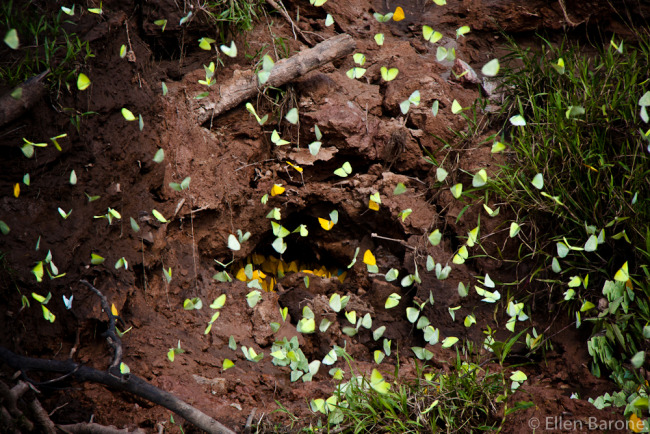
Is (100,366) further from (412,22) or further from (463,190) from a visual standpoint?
(412,22)

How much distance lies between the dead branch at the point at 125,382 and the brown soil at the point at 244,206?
3.5 inches

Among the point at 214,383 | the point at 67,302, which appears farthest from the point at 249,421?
the point at 67,302

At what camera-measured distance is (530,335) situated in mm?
2385

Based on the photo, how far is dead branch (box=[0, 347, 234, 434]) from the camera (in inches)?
74.7

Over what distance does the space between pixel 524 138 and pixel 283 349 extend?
1499 millimetres

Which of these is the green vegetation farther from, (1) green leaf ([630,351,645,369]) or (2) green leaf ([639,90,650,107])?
(1) green leaf ([630,351,645,369])

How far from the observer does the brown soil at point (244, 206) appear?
2.14 m

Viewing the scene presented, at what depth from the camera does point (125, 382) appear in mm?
1947

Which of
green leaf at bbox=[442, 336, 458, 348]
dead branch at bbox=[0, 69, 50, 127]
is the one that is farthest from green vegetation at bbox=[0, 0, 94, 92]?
green leaf at bbox=[442, 336, 458, 348]

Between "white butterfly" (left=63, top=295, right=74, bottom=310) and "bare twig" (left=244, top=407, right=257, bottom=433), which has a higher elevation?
"white butterfly" (left=63, top=295, right=74, bottom=310)

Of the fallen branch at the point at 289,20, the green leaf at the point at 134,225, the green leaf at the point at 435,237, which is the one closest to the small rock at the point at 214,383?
the green leaf at the point at 134,225

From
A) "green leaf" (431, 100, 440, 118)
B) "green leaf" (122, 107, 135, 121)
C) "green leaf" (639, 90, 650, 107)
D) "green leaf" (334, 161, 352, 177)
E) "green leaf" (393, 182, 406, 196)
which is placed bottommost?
"green leaf" (393, 182, 406, 196)

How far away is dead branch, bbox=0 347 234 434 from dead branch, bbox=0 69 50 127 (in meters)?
0.92

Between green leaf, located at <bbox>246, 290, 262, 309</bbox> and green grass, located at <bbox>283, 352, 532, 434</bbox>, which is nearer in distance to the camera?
green grass, located at <bbox>283, 352, 532, 434</bbox>
